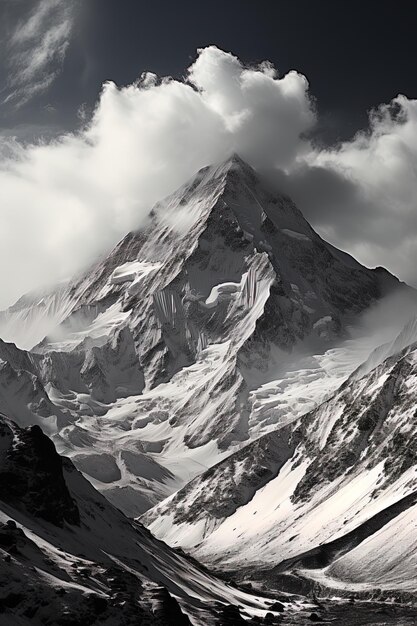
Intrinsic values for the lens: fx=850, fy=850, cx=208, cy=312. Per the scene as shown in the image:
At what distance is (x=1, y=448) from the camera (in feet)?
453

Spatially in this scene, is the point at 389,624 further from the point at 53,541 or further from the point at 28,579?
the point at 28,579

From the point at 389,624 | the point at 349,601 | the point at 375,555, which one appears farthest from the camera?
the point at 375,555

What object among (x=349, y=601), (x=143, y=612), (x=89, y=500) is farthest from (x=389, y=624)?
(x=89, y=500)

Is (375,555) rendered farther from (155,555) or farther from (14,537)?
(14,537)

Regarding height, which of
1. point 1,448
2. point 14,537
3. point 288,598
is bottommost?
point 288,598

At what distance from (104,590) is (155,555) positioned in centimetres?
4375

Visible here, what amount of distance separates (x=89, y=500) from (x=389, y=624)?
56.9 m

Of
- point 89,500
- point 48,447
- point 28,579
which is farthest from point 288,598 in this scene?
point 28,579

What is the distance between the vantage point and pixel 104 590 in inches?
4085

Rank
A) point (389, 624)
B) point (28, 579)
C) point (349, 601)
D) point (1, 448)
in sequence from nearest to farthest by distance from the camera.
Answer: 1. point (28, 579)
2. point (389, 624)
3. point (1, 448)
4. point (349, 601)

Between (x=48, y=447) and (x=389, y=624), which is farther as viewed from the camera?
Answer: (x=48, y=447)

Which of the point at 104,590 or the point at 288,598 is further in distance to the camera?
the point at 288,598

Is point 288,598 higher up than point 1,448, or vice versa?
point 1,448

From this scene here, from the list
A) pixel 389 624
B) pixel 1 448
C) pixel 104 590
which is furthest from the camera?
pixel 1 448
